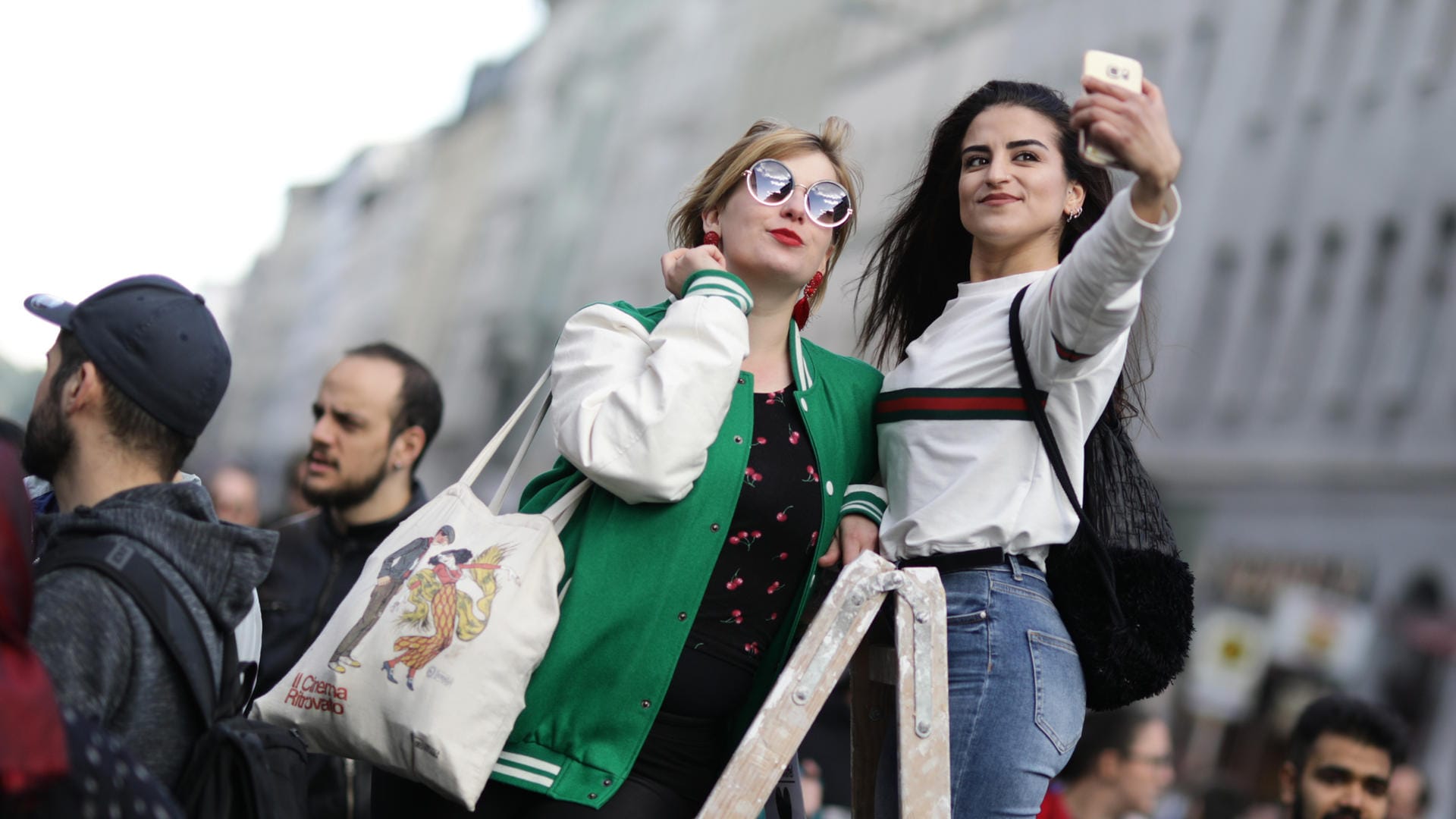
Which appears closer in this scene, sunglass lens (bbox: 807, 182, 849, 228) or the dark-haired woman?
the dark-haired woman

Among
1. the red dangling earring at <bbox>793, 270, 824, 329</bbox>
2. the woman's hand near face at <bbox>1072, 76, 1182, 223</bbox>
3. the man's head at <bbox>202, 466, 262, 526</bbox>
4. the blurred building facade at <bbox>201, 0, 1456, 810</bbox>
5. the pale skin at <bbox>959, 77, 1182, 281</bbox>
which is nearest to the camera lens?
the woman's hand near face at <bbox>1072, 76, 1182, 223</bbox>

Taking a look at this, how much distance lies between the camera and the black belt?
3.73m

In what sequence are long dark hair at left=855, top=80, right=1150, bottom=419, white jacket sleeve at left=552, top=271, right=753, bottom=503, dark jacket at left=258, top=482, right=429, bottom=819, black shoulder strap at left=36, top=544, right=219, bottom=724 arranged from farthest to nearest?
dark jacket at left=258, top=482, right=429, bottom=819 < long dark hair at left=855, top=80, right=1150, bottom=419 < white jacket sleeve at left=552, top=271, right=753, bottom=503 < black shoulder strap at left=36, top=544, right=219, bottom=724

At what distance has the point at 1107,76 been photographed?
11.4 feet

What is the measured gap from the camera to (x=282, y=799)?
3486 mm

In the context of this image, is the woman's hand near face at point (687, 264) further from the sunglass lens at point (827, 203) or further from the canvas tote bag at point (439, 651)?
the canvas tote bag at point (439, 651)

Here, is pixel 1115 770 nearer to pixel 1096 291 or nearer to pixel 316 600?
pixel 316 600

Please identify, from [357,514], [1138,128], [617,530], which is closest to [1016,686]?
[617,530]

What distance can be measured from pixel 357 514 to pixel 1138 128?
4.04 meters

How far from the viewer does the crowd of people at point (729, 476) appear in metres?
3.44

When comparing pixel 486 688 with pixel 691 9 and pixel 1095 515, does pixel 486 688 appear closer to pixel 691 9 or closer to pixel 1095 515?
pixel 1095 515

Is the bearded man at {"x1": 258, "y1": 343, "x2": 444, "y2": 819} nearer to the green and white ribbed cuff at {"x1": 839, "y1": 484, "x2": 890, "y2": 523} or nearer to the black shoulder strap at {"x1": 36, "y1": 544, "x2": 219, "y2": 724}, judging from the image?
the green and white ribbed cuff at {"x1": 839, "y1": 484, "x2": 890, "y2": 523}

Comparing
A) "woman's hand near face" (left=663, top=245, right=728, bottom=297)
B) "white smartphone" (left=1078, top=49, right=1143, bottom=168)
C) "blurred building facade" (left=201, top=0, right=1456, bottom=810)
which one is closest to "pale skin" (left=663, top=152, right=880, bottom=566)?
"woman's hand near face" (left=663, top=245, right=728, bottom=297)

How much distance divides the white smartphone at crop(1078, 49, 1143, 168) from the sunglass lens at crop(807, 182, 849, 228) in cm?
72
